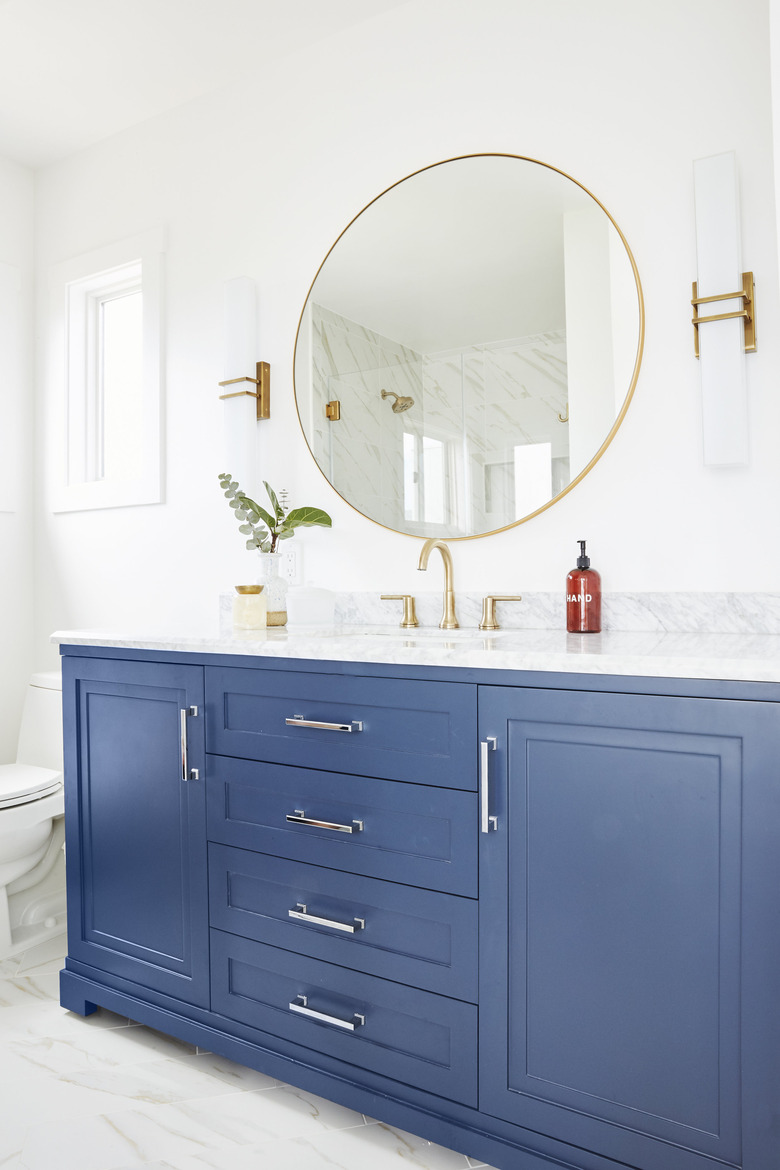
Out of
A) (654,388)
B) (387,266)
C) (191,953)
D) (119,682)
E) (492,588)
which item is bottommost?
(191,953)

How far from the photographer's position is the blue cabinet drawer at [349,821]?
4.37 ft

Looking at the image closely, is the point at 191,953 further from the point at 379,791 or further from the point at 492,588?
the point at 492,588

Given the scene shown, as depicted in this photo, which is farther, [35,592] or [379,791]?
[35,592]

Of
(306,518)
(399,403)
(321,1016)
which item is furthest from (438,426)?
(321,1016)

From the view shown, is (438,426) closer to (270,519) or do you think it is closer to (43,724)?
(270,519)

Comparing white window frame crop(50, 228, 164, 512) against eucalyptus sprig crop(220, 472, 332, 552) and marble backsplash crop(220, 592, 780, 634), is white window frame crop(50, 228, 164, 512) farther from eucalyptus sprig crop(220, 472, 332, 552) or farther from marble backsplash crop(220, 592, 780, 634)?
marble backsplash crop(220, 592, 780, 634)

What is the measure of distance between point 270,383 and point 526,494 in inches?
35.8

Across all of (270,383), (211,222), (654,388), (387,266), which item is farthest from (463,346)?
(211,222)

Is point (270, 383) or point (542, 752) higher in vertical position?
point (270, 383)

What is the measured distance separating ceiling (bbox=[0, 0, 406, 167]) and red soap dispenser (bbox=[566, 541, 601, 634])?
5.18ft

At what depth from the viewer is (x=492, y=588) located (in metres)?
1.91

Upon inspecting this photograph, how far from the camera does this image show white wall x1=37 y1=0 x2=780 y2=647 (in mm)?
1616

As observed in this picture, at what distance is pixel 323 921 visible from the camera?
146 cm

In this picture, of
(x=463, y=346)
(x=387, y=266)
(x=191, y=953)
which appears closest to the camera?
(x=191, y=953)
